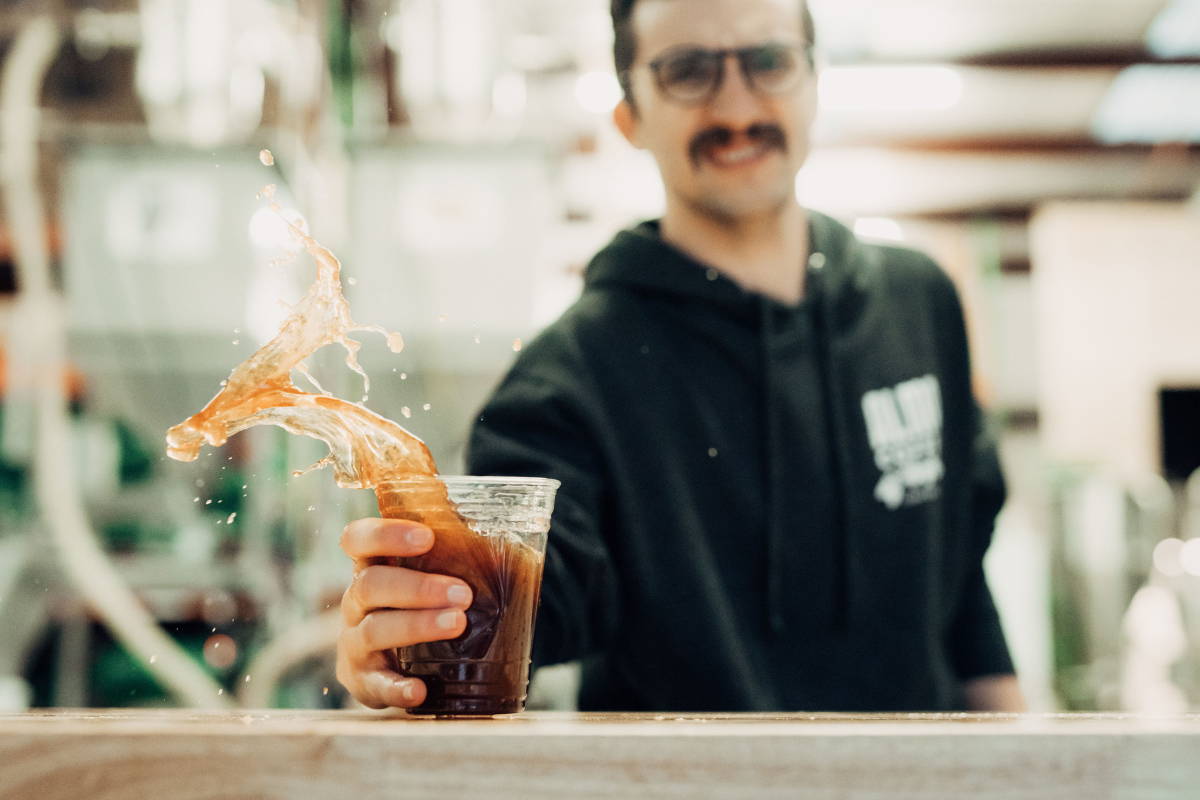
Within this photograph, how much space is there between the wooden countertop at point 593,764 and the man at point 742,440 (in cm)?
47

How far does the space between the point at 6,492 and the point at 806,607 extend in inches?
103

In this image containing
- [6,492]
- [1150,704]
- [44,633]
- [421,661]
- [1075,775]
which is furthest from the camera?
[1150,704]

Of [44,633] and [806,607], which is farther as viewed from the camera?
[44,633]

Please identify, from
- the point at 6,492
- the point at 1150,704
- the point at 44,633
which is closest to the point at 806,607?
the point at 44,633

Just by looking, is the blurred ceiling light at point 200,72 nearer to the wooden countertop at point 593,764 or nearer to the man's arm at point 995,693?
the man's arm at point 995,693

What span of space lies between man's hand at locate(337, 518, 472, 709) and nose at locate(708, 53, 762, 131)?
2.09ft

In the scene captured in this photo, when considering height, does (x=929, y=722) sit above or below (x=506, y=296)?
below

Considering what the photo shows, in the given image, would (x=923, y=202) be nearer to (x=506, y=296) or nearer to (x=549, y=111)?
(x=549, y=111)

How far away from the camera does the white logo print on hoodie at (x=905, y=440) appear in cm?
135

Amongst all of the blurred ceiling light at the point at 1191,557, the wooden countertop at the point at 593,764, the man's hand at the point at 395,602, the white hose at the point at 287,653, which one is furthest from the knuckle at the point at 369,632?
the blurred ceiling light at the point at 1191,557

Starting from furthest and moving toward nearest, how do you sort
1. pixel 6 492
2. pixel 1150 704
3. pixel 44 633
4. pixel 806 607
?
pixel 1150 704 → pixel 6 492 → pixel 44 633 → pixel 806 607

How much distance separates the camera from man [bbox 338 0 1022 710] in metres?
1.16

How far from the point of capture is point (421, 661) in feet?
2.26

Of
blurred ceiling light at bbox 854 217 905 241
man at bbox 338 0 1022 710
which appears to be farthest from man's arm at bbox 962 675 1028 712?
blurred ceiling light at bbox 854 217 905 241
